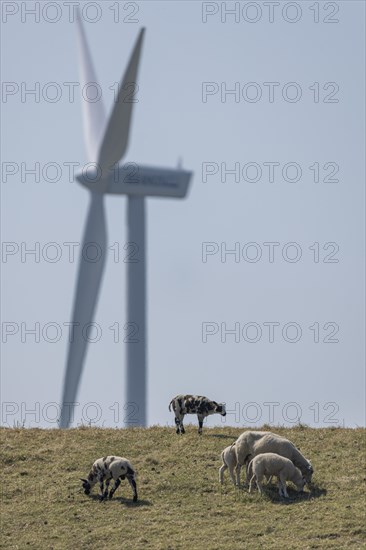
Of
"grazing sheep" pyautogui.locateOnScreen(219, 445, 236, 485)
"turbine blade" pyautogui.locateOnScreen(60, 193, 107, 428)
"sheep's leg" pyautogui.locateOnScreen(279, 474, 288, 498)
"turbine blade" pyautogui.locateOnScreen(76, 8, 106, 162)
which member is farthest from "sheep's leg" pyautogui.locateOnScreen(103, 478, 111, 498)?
"turbine blade" pyautogui.locateOnScreen(76, 8, 106, 162)

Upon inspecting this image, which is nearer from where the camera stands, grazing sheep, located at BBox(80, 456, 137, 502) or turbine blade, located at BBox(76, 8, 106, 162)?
grazing sheep, located at BBox(80, 456, 137, 502)

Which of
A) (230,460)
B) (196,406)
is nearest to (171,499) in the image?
(230,460)

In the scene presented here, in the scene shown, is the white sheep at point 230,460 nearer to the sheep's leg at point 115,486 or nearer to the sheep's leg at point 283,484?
the sheep's leg at point 283,484

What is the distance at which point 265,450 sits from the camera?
29453 millimetres

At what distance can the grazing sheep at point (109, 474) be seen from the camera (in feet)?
95.4

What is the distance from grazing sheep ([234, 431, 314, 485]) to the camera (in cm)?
2945

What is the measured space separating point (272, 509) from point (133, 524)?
114 inches

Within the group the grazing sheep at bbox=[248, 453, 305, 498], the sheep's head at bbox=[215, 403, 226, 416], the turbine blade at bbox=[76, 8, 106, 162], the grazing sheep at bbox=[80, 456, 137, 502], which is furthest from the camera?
the turbine blade at bbox=[76, 8, 106, 162]

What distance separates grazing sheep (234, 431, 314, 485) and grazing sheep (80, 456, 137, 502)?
2.37 metres

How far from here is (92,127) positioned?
57.9m

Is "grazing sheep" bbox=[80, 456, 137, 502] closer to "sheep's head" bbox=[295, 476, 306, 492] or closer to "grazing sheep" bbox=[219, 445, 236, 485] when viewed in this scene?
"grazing sheep" bbox=[219, 445, 236, 485]

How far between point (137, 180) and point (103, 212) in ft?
29.2

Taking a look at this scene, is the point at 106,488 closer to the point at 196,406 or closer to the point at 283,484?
the point at 283,484

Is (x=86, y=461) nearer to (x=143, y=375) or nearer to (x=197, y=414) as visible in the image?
(x=197, y=414)
